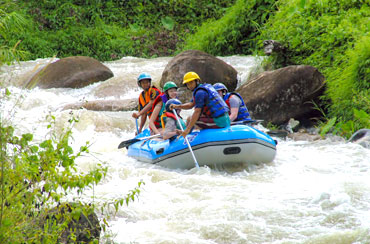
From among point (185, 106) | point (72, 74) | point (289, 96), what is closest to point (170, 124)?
point (185, 106)

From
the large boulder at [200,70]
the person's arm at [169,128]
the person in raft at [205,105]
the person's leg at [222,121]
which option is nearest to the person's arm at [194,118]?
→ the person in raft at [205,105]

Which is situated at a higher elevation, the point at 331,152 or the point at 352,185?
the point at 352,185

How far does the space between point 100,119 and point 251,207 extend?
557 centimetres

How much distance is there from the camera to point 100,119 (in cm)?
984

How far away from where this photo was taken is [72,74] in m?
13.5

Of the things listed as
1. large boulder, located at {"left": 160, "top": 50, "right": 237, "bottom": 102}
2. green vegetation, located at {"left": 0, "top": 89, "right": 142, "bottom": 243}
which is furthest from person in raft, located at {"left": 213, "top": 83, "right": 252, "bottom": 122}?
green vegetation, located at {"left": 0, "top": 89, "right": 142, "bottom": 243}

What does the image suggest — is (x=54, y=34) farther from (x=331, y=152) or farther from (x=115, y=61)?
(x=331, y=152)

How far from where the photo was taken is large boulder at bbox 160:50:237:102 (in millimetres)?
11242

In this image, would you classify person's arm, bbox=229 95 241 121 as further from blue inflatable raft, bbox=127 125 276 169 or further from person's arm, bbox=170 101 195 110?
person's arm, bbox=170 101 195 110

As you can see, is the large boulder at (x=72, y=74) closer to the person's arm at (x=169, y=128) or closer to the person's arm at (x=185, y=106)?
the person's arm at (x=169, y=128)

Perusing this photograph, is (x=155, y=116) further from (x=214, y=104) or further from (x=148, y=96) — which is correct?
(x=214, y=104)

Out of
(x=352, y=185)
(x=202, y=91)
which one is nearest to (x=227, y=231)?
(x=352, y=185)

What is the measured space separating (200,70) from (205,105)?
4.74 m

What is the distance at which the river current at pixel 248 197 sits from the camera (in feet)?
13.6
